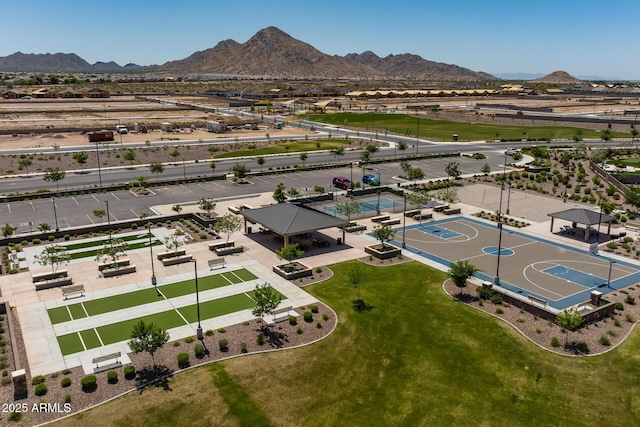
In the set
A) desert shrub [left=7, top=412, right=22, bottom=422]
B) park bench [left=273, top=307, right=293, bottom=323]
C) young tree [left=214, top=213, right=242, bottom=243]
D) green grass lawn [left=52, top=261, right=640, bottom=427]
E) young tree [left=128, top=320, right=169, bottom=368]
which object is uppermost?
young tree [left=214, top=213, right=242, bottom=243]

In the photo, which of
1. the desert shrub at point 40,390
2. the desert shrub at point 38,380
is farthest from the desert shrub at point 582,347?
the desert shrub at point 38,380


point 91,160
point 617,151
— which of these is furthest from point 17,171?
point 617,151

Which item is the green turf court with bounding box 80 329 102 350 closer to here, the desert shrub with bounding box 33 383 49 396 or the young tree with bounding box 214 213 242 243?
the desert shrub with bounding box 33 383 49 396

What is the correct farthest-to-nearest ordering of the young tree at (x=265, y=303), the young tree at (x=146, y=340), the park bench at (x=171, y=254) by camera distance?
the park bench at (x=171, y=254) < the young tree at (x=265, y=303) < the young tree at (x=146, y=340)

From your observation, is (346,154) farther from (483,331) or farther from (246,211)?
(483,331)

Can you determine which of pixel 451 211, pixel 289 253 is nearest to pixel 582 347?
pixel 289 253

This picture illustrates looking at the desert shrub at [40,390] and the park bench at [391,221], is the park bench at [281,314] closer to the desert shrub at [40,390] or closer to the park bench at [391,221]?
the desert shrub at [40,390]

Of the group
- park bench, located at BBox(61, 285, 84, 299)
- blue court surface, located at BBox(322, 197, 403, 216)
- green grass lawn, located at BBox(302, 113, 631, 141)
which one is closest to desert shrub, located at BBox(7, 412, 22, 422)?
park bench, located at BBox(61, 285, 84, 299)
